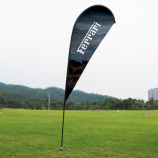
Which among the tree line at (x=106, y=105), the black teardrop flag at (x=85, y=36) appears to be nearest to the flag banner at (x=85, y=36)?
the black teardrop flag at (x=85, y=36)

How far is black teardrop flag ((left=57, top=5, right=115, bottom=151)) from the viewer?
6754 millimetres

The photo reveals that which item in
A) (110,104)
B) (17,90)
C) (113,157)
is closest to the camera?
(113,157)

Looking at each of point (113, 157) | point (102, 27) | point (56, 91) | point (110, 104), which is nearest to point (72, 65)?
point (102, 27)

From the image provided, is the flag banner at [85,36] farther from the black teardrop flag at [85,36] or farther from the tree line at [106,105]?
the tree line at [106,105]

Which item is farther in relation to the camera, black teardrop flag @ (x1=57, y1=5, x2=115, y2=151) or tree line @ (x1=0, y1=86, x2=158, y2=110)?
tree line @ (x1=0, y1=86, x2=158, y2=110)

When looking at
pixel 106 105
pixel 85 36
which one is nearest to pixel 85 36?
pixel 85 36

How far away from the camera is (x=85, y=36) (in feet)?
22.1

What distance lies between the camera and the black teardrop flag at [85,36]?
675cm

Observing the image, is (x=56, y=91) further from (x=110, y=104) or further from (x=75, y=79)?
(x=75, y=79)

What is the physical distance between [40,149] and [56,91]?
572ft

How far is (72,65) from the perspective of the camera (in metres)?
6.93

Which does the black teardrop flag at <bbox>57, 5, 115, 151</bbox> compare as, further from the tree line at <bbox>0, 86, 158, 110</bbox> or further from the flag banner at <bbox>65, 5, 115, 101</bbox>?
the tree line at <bbox>0, 86, 158, 110</bbox>

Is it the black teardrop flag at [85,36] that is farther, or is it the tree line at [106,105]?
the tree line at [106,105]

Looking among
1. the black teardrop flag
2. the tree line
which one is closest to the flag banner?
the black teardrop flag
